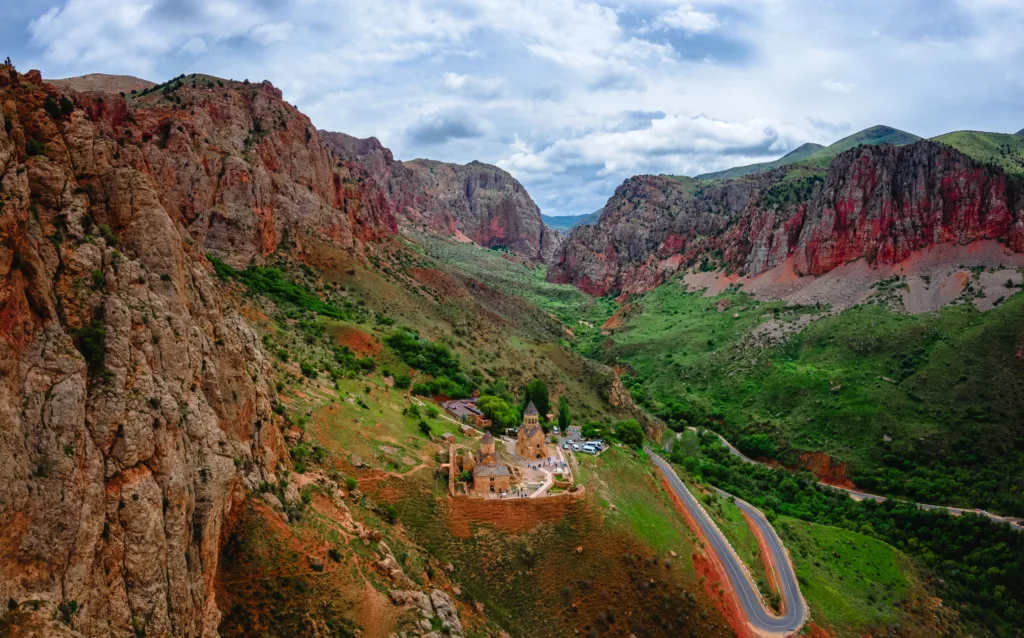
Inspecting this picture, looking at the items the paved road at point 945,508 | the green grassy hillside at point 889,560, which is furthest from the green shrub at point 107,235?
the paved road at point 945,508

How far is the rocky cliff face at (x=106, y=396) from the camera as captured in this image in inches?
730

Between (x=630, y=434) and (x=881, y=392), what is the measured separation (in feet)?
145

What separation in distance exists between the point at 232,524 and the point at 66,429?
11.7 meters

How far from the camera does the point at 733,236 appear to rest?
177750 mm

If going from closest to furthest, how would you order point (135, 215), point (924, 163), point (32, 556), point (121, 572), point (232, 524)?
1. point (32, 556)
2. point (121, 572)
3. point (135, 215)
4. point (232, 524)
5. point (924, 163)

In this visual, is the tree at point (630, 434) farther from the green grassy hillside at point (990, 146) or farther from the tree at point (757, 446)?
the green grassy hillside at point (990, 146)

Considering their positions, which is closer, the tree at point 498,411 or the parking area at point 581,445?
the parking area at point 581,445

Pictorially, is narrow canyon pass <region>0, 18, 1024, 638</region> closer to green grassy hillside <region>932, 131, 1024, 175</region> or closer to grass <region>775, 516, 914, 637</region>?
grass <region>775, 516, 914, 637</region>

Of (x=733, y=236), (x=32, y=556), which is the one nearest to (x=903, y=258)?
(x=733, y=236)

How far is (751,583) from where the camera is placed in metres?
53.3

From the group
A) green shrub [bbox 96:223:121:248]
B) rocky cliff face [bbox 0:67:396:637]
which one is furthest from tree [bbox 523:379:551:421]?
green shrub [bbox 96:223:121:248]

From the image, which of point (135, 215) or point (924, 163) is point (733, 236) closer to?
point (924, 163)

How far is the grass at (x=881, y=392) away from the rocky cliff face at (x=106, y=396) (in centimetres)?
7984

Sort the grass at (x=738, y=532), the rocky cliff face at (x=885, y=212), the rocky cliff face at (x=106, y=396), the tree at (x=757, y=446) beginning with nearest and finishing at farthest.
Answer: the rocky cliff face at (x=106, y=396) → the grass at (x=738, y=532) → the tree at (x=757, y=446) → the rocky cliff face at (x=885, y=212)
